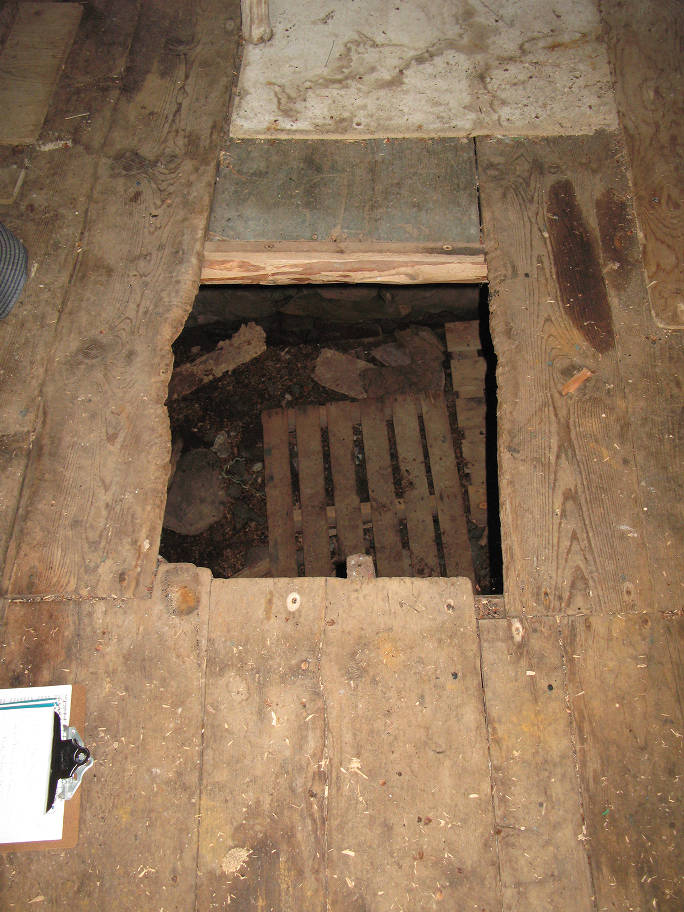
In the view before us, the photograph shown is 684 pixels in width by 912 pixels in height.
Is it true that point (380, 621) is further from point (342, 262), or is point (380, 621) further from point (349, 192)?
point (349, 192)

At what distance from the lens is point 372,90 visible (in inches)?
104

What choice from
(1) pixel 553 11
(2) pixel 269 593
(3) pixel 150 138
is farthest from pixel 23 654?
(1) pixel 553 11

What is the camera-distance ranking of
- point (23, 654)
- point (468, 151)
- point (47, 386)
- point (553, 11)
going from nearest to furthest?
point (23, 654) → point (47, 386) → point (468, 151) → point (553, 11)

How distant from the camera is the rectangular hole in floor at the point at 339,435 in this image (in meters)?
3.61

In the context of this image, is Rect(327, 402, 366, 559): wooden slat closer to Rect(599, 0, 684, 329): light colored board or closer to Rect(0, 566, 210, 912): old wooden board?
Rect(0, 566, 210, 912): old wooden board

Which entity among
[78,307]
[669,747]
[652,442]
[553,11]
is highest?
[553,11]

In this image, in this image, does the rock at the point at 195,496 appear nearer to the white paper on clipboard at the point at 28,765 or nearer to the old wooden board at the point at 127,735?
the old wooden board at the point at 127,735

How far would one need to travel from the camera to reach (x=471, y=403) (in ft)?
13.2

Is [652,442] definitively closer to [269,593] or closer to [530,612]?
[530,612]

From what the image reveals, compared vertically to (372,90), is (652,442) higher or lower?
lower

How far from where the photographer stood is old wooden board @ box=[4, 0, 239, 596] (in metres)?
1.93

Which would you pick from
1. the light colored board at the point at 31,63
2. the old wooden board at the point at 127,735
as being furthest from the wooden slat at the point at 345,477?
the light colored board at the point at 31,63

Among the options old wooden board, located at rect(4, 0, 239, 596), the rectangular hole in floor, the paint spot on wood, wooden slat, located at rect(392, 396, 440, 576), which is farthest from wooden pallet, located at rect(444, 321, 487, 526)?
old wooden board, located at rect(4, 0, 239, 596)

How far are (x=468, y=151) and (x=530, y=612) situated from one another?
1.98 metres
